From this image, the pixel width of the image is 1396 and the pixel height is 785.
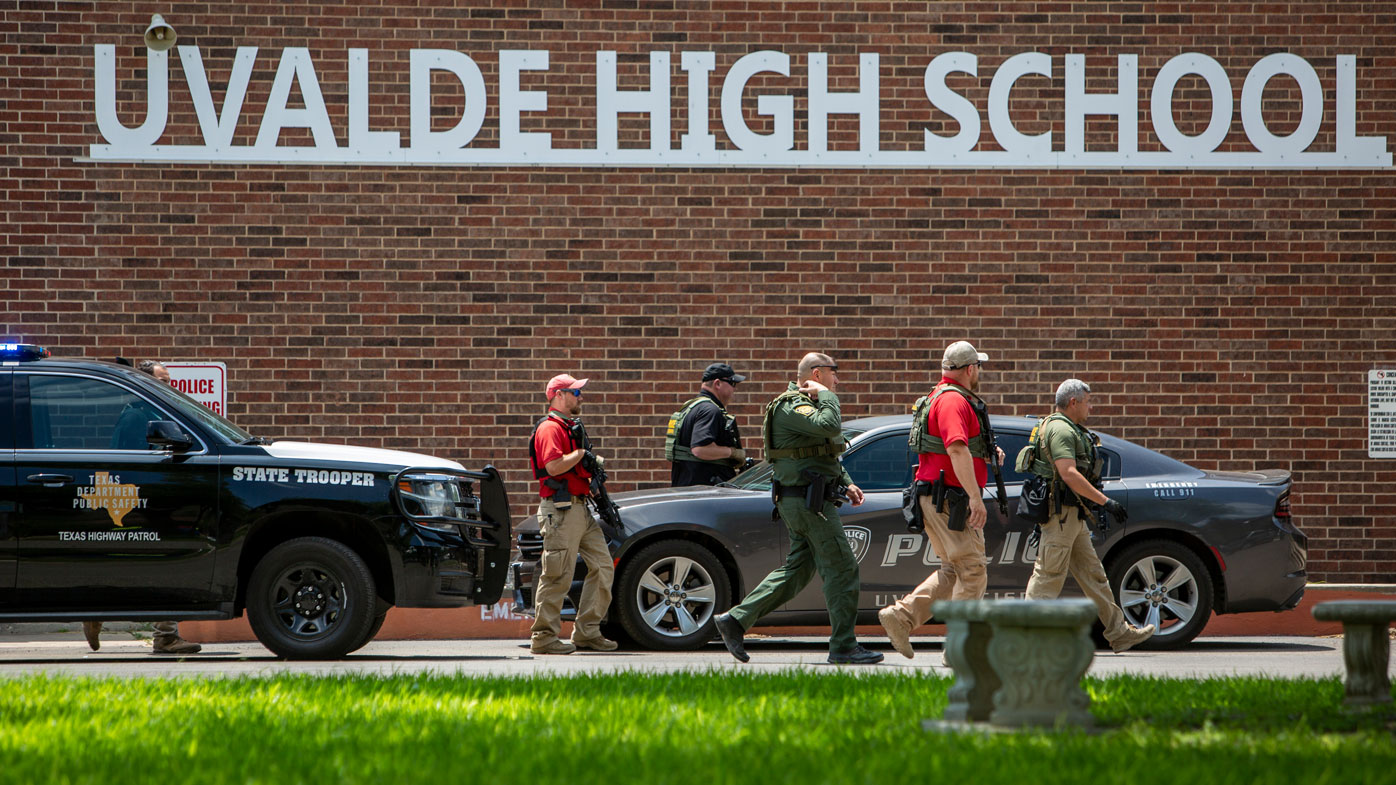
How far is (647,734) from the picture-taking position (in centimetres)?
535

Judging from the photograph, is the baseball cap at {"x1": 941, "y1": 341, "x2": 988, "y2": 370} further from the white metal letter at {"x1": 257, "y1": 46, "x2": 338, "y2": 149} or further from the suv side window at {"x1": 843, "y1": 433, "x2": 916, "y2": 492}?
the white metal letter at {"x1": 257, "y1": 46, "x2": 338, "y2": 149}

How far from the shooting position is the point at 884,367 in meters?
12.8

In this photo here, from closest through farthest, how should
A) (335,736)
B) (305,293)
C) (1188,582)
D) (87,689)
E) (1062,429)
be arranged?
(335,736)
(87,689)
(1062,429)
(1188,582)
(305,293)

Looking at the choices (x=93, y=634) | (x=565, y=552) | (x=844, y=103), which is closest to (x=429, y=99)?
(x=844, y=103)

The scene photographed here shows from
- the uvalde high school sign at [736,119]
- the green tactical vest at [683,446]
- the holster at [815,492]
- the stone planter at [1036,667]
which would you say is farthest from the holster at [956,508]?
the uvalde high school sign at [736,119]

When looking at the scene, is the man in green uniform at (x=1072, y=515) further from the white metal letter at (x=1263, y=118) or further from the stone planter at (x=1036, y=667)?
the white metal letter at (x=1263, y=118)

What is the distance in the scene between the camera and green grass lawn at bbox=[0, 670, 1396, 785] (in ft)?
14.9

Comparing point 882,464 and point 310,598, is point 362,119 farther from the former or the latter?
point 882,464

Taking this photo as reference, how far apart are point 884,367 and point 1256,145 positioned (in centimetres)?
389

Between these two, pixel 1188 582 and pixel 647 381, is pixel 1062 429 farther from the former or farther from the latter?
pixel 647 381

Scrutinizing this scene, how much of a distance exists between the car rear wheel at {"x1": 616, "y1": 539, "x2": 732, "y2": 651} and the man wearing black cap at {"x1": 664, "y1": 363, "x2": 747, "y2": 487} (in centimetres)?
126

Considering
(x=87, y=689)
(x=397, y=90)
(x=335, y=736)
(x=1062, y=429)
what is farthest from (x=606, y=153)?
(x=335, y=736)

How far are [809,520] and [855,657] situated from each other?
841mm

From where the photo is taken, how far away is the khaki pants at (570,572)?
9578mm
